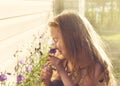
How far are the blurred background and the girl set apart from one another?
812 mm

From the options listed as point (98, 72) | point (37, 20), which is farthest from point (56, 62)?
point (37, 20)

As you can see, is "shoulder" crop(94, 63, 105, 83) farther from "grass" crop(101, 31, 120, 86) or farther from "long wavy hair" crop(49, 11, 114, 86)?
"grass" crop(101, 31, 120, 86)

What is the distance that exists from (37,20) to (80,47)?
3.05 metres

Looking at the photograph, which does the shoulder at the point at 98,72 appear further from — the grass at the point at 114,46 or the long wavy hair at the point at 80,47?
the grass at the point at 114,46

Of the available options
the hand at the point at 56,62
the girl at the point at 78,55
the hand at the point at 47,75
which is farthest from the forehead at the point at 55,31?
the hand at the point at 47,75

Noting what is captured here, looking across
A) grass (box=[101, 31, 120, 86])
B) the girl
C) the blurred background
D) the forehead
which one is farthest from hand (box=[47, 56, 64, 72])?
grass (box=[101, 31, 120, 86])

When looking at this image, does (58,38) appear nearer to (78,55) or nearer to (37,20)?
(78,55)

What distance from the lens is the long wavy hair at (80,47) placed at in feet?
8.75

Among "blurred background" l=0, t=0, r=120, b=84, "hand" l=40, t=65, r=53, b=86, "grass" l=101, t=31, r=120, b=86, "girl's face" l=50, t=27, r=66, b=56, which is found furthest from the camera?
"grass" l=101, t=31, r=120, b=86

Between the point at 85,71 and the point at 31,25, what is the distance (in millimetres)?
2491

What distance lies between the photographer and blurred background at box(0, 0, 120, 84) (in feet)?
11.7

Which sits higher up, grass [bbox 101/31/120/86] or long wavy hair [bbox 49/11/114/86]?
long wavy hair [bbox 49/11/114/86]

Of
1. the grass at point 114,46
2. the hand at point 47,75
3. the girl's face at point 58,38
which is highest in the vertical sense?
the girl's face at point 58,38

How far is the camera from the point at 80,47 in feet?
8.82
